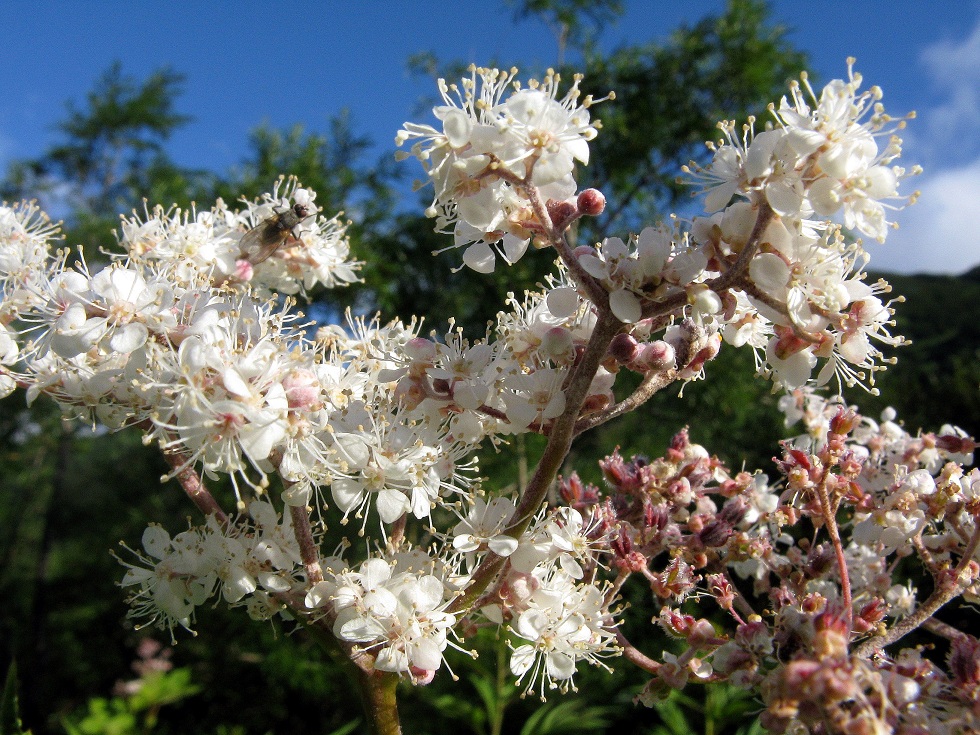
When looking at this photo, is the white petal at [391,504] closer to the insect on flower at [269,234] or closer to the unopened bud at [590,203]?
the unopened bud at [590,203]

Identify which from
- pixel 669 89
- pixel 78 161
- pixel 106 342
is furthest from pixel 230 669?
pixel 78 161

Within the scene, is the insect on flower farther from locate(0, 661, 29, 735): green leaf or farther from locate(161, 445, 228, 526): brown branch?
locate(0, 661, 29, 735): green leaf

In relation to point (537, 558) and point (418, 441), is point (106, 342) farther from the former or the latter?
point (537, 558)

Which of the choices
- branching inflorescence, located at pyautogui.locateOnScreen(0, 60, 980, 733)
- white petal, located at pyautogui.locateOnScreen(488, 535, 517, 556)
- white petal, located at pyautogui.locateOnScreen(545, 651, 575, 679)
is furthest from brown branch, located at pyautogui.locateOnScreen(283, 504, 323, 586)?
white petal, located at pyautogui.locateOnScreen(545, 651, 575, 679)

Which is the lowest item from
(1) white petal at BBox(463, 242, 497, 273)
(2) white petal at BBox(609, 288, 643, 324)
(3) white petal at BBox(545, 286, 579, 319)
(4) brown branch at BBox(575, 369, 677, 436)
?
(4) brown branch at BBox(575, 369, 677, 436)

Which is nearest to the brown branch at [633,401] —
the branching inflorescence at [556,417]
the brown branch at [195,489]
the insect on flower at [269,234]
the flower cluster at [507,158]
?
the branching inflorescence at [556,417]
